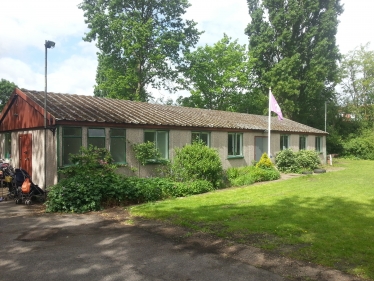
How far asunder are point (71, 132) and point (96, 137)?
101 cm

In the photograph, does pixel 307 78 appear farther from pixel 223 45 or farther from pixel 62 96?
pixel 62 96

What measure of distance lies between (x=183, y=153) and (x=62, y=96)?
6.45 metres

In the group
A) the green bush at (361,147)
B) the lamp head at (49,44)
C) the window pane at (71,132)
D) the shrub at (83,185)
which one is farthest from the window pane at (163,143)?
the green bush at (361,147)

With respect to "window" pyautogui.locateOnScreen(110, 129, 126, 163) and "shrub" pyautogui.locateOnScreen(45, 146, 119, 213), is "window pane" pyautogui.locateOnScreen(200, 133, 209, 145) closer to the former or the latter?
"window" pyautogui.locateOnScreen(110, 129, 126, 163)

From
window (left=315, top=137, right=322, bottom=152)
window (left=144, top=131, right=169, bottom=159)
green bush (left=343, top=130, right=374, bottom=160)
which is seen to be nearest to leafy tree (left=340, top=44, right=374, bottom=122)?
Result: green bush (left=343, top=130, right=374, bottom=160)

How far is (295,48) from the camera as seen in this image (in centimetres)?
3628

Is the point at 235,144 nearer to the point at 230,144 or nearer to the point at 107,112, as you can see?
the point at 230,144

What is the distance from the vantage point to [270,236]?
264 inches

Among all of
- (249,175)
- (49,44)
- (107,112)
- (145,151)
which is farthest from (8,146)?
(249,175)

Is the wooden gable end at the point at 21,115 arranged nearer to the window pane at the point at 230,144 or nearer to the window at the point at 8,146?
the window at the point at 8,146

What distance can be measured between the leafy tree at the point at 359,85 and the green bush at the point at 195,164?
35660 mm

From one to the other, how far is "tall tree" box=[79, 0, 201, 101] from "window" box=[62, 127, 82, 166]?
20.3 m

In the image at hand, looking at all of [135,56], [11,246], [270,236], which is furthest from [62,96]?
[135,56]

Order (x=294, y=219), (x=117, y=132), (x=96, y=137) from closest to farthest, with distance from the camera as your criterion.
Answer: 1. (x=294, y=219)
2. (x=96, y=137)
3. (x=117, y=132)
